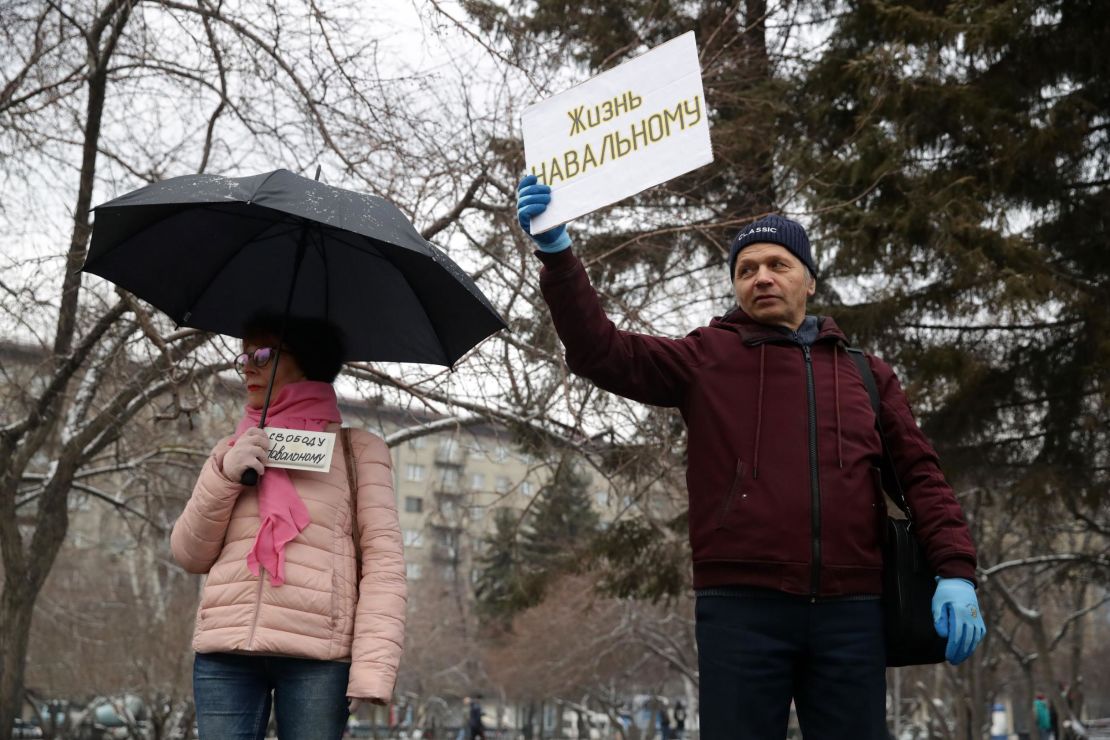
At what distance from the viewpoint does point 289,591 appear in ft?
9.66

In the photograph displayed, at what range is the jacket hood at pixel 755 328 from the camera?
2877 millimetres

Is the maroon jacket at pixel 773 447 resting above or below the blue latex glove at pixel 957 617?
above

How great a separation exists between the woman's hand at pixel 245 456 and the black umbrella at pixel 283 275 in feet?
1.90

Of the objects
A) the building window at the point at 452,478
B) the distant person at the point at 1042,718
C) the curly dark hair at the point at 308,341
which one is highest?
the building window at the point at 452,478

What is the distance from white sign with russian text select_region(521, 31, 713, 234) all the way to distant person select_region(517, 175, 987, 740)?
104 mm

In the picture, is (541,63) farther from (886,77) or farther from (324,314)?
(324,314)

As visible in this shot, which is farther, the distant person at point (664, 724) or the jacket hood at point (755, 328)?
the distant person at point (664, 724)

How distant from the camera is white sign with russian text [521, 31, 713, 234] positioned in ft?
8.79

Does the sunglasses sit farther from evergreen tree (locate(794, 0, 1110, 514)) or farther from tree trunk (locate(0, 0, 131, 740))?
evergreen tree (locate(794, 0, 1110, 514))

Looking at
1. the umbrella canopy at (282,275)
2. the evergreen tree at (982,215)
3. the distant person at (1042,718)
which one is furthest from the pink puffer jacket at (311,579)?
the distant person at (1042,718)

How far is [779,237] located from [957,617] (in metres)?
1.05

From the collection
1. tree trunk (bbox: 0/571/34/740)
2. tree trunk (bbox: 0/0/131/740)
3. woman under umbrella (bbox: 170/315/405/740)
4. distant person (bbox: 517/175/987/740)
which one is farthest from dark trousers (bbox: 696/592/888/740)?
tree trunk (bbox: 0/571/34/740)

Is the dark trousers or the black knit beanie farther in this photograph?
the black knit beanie

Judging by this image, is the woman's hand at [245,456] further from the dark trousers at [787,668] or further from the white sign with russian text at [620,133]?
the dark trousers at [787,668]
